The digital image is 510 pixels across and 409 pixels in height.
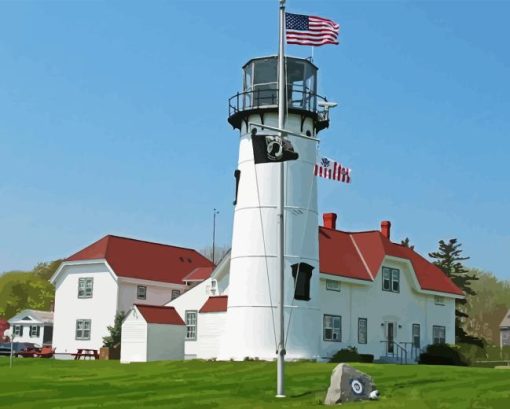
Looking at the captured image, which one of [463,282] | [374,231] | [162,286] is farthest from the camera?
[463,282]

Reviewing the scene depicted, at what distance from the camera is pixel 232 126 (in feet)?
116

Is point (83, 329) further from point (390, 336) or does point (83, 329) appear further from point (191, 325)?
point (390, 336)

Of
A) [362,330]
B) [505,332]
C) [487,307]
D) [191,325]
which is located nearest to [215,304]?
[191,325]

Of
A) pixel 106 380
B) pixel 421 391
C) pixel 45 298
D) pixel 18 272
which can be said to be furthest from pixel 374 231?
pixel 18 272

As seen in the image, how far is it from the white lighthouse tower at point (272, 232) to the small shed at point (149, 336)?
19.9 feet

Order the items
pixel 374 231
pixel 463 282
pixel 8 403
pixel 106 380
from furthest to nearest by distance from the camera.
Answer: pixel 463 282, pixel 374 231, pixel 106 380, pixel 8 403

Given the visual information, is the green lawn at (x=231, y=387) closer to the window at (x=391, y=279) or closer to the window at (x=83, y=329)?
the window at (x=391, y=279)

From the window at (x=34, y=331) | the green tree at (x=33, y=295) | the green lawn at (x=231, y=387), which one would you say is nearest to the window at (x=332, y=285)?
the green lawn at (x=231, y=387)

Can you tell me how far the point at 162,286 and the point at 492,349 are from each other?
38442 millimetres

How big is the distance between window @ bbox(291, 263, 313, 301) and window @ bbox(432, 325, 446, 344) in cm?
1564

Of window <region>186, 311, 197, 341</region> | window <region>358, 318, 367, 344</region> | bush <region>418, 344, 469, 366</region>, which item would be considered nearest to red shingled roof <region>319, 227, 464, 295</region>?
window <region>358, 318, 367, 344</region>

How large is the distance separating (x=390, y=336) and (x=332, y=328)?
5152 millimetres

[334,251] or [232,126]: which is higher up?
[232,126]

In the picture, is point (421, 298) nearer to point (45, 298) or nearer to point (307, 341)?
point (307, 341)
